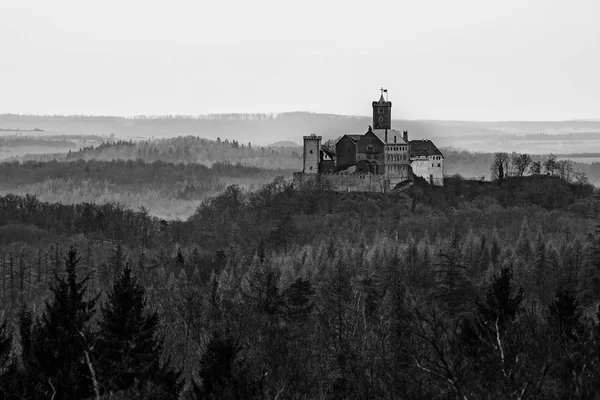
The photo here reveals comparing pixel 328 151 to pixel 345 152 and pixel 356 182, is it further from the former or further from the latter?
pixel 356 182

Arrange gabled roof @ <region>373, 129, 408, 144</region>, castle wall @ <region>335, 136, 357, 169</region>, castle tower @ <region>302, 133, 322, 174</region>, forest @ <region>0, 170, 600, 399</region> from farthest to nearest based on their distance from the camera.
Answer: castle tower @ <region>302, 133, 322, 174</region> → castle wall @ <region>335, 136, 357, 169</region> → gabled roof @ <region>373, 129, 408, 144</region> → forest @ <region>0, 170, 600, 399</region>

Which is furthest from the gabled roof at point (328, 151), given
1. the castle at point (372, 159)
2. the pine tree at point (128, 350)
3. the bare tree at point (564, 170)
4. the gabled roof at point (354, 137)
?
the pine tree at point (128, 350)

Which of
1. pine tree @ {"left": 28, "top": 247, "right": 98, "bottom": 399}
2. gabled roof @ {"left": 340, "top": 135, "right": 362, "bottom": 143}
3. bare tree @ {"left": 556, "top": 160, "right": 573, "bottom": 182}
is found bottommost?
bare tree @ {"left": 556, "top": 160, "right": 573, "bottom": 182}

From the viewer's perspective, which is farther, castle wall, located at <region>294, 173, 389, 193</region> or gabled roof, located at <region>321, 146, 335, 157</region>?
gabled roof, located at <region>321, 146, 335, 157</region>

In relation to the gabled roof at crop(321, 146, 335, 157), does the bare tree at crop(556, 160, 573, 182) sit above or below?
below

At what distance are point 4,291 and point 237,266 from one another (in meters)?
20.0

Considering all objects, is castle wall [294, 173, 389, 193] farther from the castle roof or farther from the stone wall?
the castle roof

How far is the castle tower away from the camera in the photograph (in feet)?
401

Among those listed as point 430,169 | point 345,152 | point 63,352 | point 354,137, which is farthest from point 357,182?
point 63,352

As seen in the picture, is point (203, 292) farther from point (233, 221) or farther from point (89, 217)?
point (89, 217)

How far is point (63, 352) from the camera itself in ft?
127

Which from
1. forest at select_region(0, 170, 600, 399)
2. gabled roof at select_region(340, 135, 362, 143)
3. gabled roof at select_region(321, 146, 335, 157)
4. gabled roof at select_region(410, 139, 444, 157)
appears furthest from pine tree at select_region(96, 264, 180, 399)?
gabled roof at select_region(410, 139, 444, 157)

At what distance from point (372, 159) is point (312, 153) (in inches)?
248

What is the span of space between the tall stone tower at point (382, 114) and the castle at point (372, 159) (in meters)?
0.26
